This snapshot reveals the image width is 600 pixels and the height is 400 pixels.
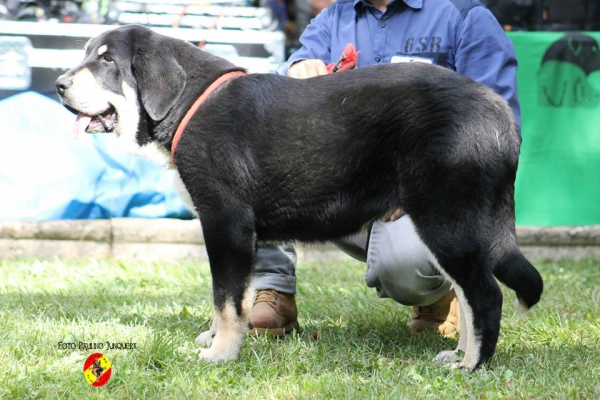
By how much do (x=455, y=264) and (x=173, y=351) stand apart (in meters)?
1.14

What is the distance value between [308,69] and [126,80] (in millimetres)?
881

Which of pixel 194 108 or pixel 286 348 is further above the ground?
pixel 194 108

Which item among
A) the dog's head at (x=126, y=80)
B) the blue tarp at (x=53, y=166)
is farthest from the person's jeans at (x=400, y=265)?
the blue tarp at (x=53, y=166)

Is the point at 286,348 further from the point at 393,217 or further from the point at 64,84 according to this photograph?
the point at 64,84

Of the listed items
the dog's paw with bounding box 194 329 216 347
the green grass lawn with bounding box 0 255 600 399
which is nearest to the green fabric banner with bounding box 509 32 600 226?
the green grass lawn with bounding box 0 255 600 399

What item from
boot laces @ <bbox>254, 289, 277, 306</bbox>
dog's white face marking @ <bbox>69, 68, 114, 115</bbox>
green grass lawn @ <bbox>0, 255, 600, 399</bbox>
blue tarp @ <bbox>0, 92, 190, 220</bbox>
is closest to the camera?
green grass lawn @ <bbox>0, 255, 600, 399</bbox>

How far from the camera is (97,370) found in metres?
2.86

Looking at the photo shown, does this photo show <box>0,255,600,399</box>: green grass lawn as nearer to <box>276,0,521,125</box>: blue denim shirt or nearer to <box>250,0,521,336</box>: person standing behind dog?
<box>250,0,521,336</box>: person standing behind dog

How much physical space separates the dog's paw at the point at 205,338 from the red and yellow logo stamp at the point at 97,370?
58cm

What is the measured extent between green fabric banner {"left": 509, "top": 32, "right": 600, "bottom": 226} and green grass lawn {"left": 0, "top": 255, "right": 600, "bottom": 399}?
0.98m

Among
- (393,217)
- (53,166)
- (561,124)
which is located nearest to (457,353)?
(393,217)

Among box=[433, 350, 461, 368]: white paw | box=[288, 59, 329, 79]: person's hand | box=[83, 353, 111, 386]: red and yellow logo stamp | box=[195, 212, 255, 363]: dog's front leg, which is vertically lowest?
box=[433, 350, 461, 368]: white paw

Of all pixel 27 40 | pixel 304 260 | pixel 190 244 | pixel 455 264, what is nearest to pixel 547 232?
pixel 304 260

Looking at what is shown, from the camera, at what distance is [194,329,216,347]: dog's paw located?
3438 millimetres
